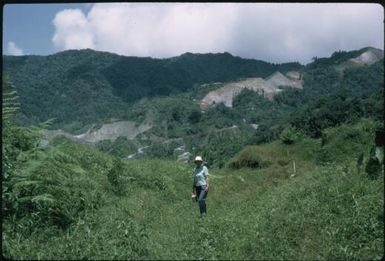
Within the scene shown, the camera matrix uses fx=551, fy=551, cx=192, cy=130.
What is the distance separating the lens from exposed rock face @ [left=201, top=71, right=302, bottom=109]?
145 meters

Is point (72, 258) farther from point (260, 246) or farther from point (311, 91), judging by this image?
point (311, 91)

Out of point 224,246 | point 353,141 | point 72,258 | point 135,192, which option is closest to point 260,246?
point 224,246

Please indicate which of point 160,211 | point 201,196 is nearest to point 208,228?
point 201,196

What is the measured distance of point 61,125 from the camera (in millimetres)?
139875

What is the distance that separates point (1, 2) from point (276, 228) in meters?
5.69

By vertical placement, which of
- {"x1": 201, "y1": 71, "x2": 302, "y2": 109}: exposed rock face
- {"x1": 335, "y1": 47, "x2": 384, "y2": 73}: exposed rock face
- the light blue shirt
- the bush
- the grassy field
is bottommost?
the grassy field

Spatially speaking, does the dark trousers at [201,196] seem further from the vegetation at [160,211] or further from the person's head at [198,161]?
the person's head at [198,161]

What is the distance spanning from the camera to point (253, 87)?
156 metres

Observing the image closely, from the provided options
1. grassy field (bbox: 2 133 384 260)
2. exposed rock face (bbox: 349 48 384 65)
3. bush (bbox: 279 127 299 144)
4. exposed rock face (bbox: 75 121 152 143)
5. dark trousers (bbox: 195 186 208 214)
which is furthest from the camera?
exposed rock face (bbox: 349 48 384 65)

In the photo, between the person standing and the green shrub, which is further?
the green shrub

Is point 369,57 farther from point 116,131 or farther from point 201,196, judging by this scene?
point 201,196

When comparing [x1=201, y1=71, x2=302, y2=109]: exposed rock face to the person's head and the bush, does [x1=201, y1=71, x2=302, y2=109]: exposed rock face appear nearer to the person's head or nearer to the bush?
the bush

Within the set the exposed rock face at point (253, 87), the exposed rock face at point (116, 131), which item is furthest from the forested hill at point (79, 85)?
the exposed rock face at point (253, 87)

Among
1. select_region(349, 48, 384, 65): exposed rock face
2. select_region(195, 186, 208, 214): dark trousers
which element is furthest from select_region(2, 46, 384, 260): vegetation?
select_region(349, 48, 384, 65): exposed rock face
